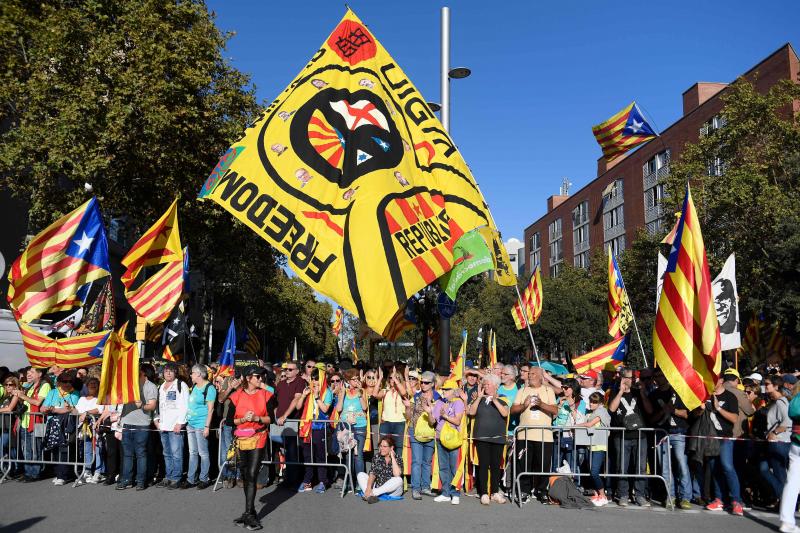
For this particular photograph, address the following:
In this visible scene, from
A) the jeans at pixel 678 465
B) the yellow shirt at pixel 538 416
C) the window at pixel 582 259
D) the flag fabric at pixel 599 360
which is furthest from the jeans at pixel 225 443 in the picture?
the window at pixel 582 259

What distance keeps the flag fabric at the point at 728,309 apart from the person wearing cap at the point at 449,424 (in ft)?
23.8

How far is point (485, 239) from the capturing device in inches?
362

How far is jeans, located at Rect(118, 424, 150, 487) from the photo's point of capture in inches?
383

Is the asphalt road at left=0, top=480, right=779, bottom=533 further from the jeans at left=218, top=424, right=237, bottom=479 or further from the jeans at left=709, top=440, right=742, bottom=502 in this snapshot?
the jeans at left=218, top=424, right=237, bottom=479

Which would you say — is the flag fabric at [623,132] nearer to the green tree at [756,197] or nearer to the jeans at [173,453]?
the green tree at [756,197]

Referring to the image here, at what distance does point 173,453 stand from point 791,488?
7606mm

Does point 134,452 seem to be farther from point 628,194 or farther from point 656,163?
point 628,194

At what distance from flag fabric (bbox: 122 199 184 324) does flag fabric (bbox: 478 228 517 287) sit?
5867mm

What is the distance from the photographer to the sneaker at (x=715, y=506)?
346 inches

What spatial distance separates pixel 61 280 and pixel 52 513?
426 centimetres

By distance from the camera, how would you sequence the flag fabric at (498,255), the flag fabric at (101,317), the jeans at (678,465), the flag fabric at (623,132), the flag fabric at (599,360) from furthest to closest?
the flag fabric at (623,132) → the flag fabric at (101,317) → the flag fabric at (599,360) → the flag fabric at (498,255) → the jeans at (678,465)

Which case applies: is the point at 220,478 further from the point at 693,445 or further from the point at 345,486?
the point at 693,445

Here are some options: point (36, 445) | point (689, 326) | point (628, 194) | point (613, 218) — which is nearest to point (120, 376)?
point (36, 445)

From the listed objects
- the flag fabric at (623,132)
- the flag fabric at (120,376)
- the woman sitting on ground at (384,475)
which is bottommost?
the woman sitting on ground at (384,475)
